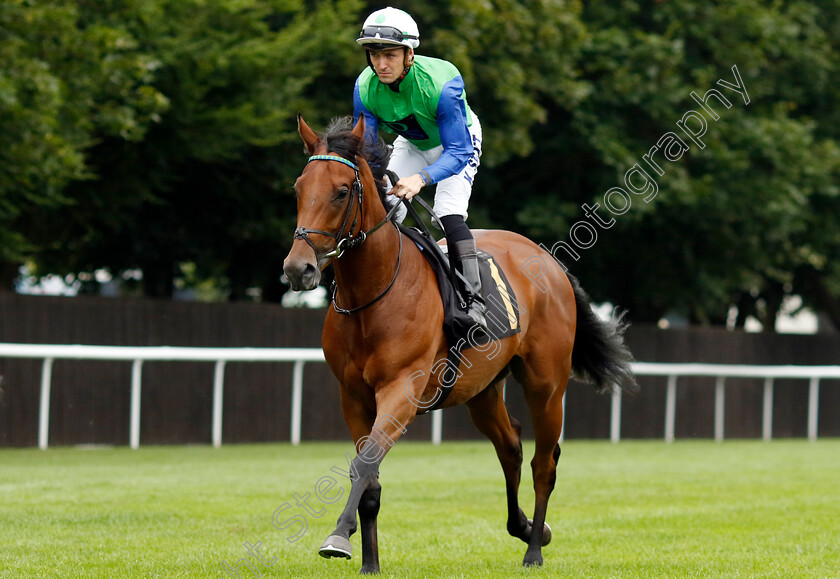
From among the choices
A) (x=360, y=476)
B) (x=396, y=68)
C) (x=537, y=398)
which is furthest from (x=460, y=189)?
(x=360, y=476)

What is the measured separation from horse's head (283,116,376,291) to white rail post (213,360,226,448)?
9.30 meters

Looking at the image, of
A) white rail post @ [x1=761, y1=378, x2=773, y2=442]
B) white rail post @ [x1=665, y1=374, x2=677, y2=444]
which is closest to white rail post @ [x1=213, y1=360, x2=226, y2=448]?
white rail post @ [x1=665, y1=374, x2=677, y2=444]

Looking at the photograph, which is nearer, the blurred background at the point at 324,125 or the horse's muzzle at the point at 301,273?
the horse's muzzle at the point at 301,273

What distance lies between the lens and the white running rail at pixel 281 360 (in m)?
13.1

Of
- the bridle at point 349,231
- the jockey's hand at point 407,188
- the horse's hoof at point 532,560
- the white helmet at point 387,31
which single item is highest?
the white helmet at point 387,31

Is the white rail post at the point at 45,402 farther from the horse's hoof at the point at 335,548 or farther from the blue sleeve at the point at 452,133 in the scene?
the horse's hoof at the point at 335,548

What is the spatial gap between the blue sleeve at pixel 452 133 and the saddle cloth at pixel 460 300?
0.43 metres

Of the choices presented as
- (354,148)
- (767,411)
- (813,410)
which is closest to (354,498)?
(354,148)

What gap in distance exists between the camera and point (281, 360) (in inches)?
607

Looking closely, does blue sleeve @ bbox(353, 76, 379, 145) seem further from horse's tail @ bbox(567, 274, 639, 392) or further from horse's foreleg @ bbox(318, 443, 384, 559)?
horse's tail @ bbox(567, 274, 639, 392)

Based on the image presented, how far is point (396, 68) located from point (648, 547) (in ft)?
10.8

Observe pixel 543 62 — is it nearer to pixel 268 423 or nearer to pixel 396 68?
pixel 268 423

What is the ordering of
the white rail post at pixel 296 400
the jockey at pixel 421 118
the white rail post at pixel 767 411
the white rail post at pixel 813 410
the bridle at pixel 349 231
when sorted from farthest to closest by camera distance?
the white rail post at pixel 813 410, the white rail post at pixel 767 411, the white rail post at pixel 296 400, the jockey at pixel 421 118, the bridle at pixel 349 231

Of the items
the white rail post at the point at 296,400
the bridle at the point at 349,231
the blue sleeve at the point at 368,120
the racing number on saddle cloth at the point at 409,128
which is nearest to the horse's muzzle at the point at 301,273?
the bridle at the point at 349,231
